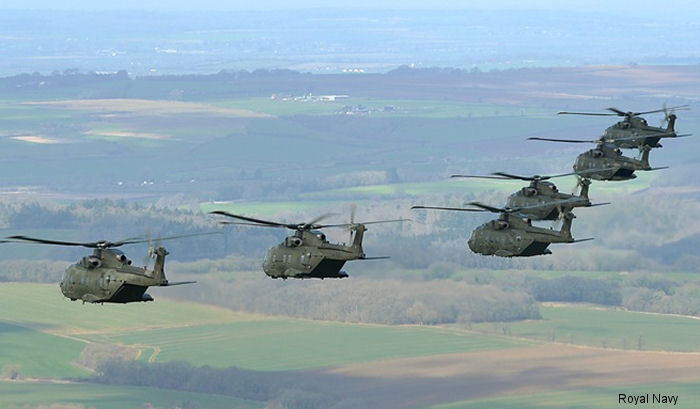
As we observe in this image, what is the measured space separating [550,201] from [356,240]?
1026 inches

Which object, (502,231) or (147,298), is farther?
(502,231)

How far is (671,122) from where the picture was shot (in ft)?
493

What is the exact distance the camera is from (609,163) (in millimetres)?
147875

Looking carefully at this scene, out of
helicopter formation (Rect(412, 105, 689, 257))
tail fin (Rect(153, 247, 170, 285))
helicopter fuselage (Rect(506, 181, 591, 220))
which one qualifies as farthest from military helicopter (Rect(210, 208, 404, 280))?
helicopter fuselage (Rect(506, 181, 591, 220))

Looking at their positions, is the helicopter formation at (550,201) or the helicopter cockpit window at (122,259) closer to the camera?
the helicopter cockpit window at (122,259)

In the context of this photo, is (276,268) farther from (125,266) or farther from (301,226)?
(125,266)

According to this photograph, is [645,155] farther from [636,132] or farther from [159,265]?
[159,265]

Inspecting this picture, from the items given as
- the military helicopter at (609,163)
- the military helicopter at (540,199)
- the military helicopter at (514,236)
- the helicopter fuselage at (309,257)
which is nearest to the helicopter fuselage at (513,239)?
the military helicopter at (514,236)

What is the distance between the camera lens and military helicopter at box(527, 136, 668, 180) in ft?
481

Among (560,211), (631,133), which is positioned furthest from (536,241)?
(631,133)

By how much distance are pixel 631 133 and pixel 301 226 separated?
4433 cm

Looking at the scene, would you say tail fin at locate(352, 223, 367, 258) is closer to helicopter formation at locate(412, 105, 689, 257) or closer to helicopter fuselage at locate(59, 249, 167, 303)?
helicopter formation at locate(412, 105, 689, 257)

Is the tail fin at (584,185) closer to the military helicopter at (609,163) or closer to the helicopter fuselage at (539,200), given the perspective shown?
the helicopter fuselage at (539,200)

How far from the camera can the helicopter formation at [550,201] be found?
12888 cm
